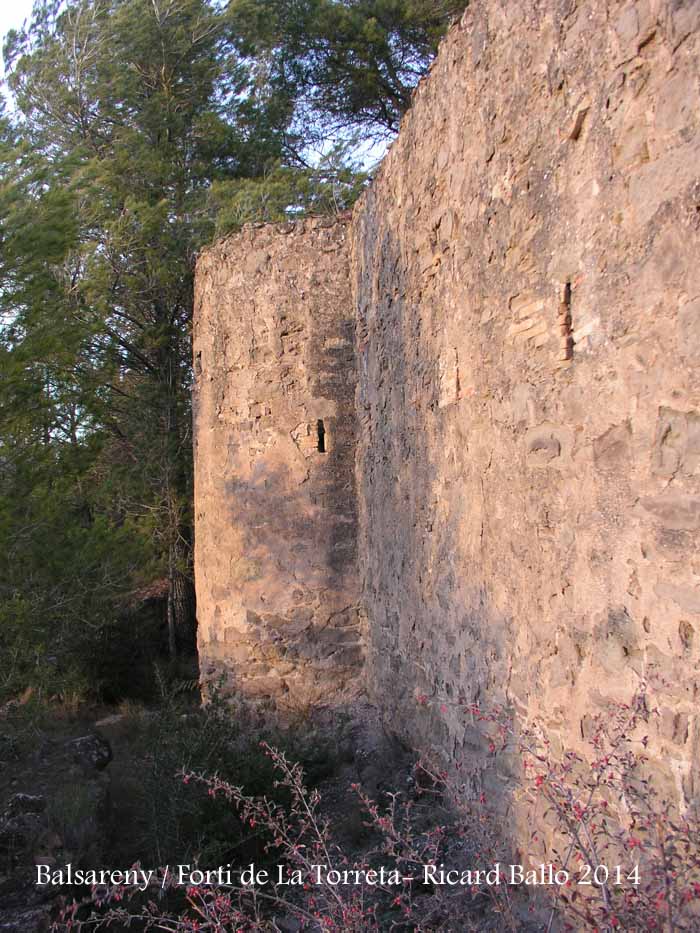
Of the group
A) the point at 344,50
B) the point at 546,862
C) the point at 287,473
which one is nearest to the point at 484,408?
the point at 546,862

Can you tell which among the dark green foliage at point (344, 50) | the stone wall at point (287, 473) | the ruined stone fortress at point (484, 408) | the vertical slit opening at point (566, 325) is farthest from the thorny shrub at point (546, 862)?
the dark green foliage at point (344, 50)

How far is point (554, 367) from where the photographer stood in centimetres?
288

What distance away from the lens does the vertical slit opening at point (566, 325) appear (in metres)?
2.80

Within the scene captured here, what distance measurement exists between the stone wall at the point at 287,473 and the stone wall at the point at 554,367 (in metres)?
1.06

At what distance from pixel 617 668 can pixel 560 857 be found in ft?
2.32

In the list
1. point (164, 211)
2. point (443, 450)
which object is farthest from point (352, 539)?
point (164, 211)

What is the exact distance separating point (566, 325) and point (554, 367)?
0.48 feet

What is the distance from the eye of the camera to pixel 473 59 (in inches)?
136

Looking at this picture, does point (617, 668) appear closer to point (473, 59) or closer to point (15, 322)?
point (473, 59)

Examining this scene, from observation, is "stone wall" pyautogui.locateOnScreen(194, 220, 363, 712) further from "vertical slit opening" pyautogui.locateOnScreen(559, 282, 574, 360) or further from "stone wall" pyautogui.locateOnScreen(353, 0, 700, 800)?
"vertical slit opening" pyautogui.locateOnScreen(559, 282, 574, 360)

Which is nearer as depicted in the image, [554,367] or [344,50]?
[554,367]

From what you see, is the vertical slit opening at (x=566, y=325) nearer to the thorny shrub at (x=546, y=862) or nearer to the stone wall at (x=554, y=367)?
the stone wall at (x=554, y=367)

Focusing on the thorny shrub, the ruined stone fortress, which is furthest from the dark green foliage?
the thorny shrub

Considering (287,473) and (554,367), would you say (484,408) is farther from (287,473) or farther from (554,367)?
(287,473)
